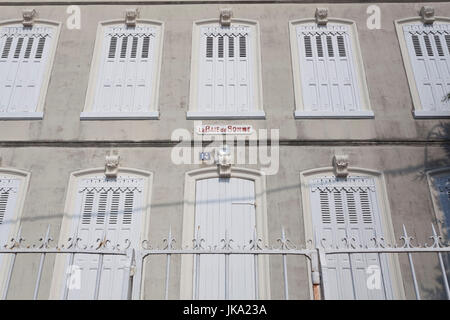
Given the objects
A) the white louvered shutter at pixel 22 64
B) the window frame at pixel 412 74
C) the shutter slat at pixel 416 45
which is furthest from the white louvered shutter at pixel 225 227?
the shutter slat at pixel 416 45

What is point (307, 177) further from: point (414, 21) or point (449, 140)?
point (414, 21)

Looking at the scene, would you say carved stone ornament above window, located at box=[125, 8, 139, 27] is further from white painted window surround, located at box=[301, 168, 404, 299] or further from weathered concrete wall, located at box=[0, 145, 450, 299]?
white painted window surround, located at box=[301, 168, 404, 299]

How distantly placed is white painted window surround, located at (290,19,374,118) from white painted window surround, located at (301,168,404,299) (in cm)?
142

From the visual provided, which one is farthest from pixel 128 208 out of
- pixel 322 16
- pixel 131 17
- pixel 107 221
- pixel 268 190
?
pixel 322 16

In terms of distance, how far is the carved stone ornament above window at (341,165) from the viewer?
8.33 metres

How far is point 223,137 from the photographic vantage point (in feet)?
28.6

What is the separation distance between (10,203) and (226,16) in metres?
6.01

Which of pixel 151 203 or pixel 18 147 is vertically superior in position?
pixel 18 147

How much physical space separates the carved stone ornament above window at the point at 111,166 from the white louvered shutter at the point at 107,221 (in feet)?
0.38

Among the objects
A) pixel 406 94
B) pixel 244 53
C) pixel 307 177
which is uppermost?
pixel 244 53

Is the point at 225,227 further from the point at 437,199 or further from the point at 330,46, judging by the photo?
the point at 330,46

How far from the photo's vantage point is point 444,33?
10008 mm

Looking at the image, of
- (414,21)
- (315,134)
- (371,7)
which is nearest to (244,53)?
(315,134)
